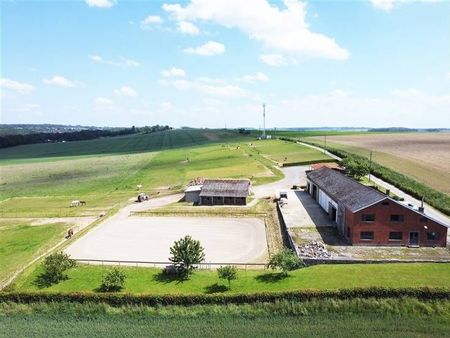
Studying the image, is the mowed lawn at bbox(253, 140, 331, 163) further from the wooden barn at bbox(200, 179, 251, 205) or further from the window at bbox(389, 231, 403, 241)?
the window at bbox(389, 231, 403, 241)

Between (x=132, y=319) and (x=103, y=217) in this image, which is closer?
(x=132, y=319)

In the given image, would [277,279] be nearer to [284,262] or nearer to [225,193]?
[284,262]

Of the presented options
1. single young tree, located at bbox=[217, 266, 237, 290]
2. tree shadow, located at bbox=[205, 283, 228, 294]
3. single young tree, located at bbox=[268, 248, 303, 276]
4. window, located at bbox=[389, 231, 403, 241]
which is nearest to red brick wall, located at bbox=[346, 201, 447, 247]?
window, located at bbox=[389, 231, 403, 241]

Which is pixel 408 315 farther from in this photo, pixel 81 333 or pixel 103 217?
pixel 103 217

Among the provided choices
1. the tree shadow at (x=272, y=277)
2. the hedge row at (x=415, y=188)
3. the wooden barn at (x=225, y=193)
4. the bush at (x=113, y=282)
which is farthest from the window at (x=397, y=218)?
the bush at (x=113, y=282)

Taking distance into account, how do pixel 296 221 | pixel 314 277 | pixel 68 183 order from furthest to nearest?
pixel 68 183
pixel 296 221
pixel 314 277

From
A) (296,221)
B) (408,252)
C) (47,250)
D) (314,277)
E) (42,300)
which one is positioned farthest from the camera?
(296,221)

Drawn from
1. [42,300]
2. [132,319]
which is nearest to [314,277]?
[132,319]
